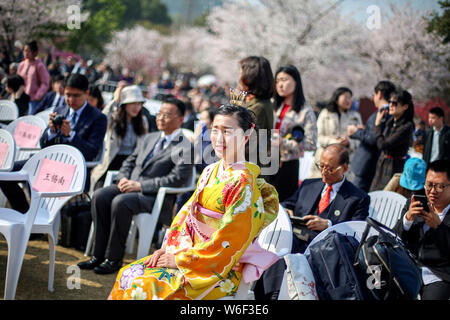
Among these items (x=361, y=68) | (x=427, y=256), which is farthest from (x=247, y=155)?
(x=361, y=68)

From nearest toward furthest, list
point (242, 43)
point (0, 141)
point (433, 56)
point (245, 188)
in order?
point (245, 188)
point (0, 141)
point (433, 56)
point (242, 43)

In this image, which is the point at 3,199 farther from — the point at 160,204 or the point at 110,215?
the point at 160,204

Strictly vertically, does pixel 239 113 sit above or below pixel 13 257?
above

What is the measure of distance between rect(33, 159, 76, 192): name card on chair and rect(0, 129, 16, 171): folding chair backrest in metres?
0.33

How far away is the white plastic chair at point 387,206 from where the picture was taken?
341 cm

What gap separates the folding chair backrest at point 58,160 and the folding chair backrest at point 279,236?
1462 mm

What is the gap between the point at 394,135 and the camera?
4477 millimetres

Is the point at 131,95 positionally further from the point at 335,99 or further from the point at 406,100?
the point at 406,100

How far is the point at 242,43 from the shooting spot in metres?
19.8

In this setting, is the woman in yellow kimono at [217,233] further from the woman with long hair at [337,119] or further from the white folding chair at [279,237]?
the woman with long hair at [337,119]

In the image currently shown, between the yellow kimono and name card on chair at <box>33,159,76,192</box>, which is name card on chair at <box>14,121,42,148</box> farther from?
the yellow kimono

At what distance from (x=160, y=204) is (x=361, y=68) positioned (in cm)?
1577

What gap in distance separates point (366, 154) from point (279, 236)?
2.53 meters

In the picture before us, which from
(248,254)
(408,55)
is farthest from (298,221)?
(408,55)
